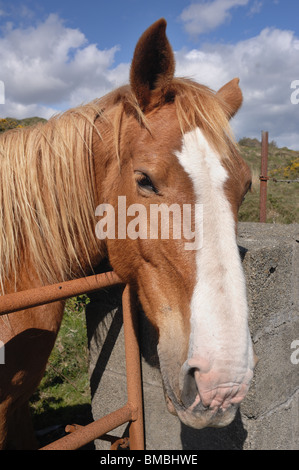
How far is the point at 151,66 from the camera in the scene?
1.68m

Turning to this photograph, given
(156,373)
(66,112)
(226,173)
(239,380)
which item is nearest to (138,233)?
(226,173)

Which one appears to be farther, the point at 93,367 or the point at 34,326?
the point at 93,367

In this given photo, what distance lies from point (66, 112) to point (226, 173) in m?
1.10

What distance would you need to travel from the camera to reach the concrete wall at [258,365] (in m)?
1.97

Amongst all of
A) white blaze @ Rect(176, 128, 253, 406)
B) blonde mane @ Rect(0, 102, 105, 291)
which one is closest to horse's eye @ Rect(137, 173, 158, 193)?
white blaze @ Rect(176, 128, 253, 406)

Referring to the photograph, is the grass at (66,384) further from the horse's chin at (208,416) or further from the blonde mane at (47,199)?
the horse's chin at (208,416)

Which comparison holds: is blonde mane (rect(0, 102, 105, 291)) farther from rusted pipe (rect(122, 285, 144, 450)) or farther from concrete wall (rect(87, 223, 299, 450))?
concrete wall (rect(87, 223, 299, 450))

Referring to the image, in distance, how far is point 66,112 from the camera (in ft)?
6.60

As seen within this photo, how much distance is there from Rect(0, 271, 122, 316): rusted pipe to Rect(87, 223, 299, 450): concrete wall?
793 mm

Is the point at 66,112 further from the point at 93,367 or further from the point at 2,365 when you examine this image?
the point at 93,367

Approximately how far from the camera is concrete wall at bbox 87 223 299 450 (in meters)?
1.97

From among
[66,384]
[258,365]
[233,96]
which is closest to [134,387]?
[258,365]

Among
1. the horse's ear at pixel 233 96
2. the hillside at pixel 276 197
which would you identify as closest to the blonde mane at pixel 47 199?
the horse's ear at pixel 233 96
